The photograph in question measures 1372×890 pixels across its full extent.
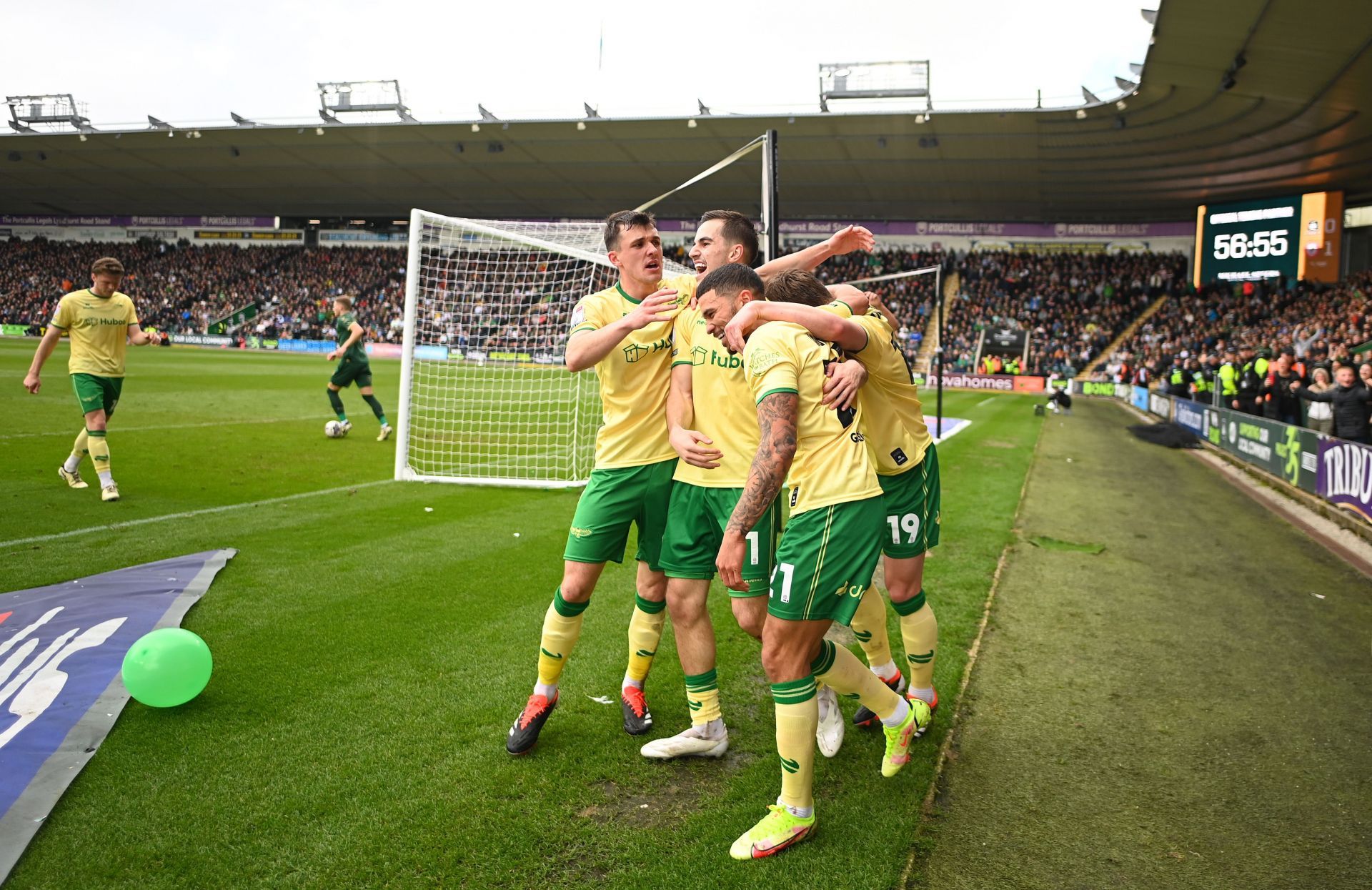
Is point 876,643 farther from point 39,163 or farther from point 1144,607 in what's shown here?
point 39,163

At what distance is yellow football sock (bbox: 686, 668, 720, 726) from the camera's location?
12.3 feet

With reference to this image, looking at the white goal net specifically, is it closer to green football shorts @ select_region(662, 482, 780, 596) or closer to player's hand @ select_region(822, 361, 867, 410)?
green football shorts @ select_region(662, 482, 780, 596)

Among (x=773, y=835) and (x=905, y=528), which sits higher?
(x=905, y=528)

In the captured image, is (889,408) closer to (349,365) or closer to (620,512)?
(620,512)

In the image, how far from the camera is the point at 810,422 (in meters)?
3.15

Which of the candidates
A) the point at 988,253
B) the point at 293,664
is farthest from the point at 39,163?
the point at 293,664

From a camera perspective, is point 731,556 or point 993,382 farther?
point 993,382

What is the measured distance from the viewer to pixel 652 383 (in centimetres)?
398

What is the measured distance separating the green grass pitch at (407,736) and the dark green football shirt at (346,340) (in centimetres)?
456

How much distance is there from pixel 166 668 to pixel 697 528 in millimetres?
2400

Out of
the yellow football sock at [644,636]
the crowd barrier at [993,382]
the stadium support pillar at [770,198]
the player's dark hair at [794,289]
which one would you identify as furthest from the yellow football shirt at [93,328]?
the crowd barrier at [993,382]

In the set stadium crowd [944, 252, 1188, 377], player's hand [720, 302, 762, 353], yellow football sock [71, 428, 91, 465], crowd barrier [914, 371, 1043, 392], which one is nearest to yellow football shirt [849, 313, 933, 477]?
player's hand [720, 302, 762, 353]

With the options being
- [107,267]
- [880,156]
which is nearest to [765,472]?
[107,267]

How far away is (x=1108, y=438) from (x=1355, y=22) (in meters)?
11.7
